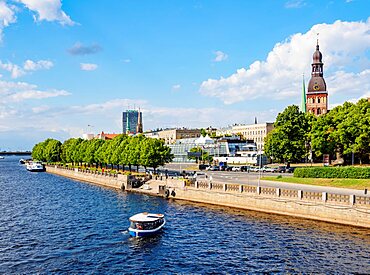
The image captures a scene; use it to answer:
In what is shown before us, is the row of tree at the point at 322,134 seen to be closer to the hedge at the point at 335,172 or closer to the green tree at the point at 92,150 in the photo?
the hedge at the point at 335,172

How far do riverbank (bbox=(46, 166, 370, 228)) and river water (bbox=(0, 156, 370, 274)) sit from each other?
1561mm

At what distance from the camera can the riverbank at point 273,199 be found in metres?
47.7

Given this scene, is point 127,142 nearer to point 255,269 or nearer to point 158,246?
point 158,246

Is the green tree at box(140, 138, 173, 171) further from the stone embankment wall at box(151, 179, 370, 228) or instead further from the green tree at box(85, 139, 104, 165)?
the green tree at box(85, 139, 104, 165)

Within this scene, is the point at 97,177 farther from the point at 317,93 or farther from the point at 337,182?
the point at 317,93

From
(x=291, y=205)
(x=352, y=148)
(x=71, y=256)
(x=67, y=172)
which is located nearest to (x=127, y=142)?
(x=67, y=172)

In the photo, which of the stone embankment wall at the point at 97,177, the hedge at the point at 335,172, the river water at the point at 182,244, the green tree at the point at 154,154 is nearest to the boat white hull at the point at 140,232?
the river water at the point at 182,244

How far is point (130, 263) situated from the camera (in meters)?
36.9

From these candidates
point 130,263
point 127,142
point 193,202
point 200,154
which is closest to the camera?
point 130,263

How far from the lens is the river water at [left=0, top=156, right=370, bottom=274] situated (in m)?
35.6

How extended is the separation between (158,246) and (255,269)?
40.1ft

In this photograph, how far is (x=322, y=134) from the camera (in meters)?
92.7

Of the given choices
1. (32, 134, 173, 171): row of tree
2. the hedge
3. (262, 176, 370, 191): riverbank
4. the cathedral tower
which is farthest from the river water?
the cathedral tower

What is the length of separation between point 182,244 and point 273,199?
61.2 ft
